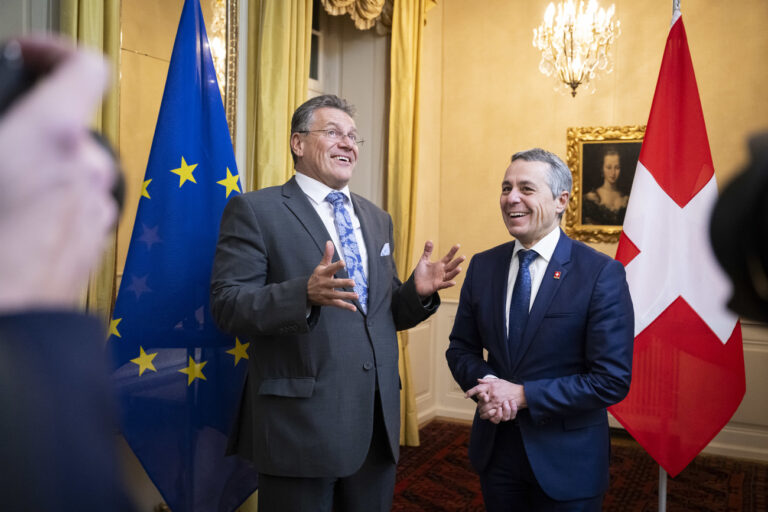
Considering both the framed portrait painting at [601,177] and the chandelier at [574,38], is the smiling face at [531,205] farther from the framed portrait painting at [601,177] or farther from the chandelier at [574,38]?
the framed portrait painting at [601,177]

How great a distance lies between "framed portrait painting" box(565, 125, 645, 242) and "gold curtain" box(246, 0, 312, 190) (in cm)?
254

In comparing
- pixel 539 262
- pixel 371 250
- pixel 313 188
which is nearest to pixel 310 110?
pixel 313 188

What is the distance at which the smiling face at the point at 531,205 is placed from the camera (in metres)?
2.05

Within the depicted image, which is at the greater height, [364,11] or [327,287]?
[364,11]

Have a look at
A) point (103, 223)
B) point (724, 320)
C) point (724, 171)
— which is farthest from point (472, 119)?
point (103, 223)

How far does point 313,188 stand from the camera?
2.24 m

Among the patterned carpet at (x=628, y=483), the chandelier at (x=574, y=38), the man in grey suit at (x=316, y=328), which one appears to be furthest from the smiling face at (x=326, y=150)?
the chandelier at (x=574, y=38)

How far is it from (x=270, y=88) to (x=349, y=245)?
1.51m

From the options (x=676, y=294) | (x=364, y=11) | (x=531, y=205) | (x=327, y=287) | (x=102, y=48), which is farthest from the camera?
(x=364, y=11)

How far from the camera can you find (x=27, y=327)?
0.43 meters

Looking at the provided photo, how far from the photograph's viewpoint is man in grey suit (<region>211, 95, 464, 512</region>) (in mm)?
1969

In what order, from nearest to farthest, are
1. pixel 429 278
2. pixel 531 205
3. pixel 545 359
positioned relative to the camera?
pixel 545 359 < pixel 531 205 < pixel 429 278

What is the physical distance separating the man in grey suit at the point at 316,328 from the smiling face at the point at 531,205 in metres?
0.24

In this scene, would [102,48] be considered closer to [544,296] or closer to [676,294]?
[544,296]
